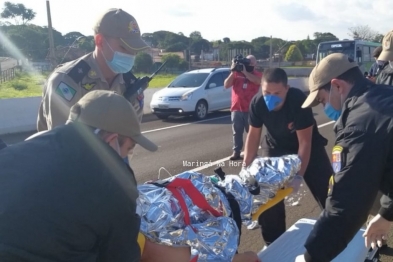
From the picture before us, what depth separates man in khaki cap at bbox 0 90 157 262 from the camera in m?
1.33

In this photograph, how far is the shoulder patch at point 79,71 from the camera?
2725 millimetres

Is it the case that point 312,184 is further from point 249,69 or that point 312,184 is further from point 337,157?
point 249,69

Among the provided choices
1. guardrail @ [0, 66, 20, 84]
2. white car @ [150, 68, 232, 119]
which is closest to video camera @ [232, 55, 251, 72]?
white car @ [150, 68, 232, 119]

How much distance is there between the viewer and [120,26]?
9.04ft

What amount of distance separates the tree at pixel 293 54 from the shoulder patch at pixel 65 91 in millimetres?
40332

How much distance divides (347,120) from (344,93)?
22 centimetres

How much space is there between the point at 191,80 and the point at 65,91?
11107 mm

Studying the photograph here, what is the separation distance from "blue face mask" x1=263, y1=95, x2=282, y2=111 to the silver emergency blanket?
1062 mm

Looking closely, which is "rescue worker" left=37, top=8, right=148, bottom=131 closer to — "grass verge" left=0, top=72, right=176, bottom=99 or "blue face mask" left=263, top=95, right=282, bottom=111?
"blue face mask" left=263, top=95, right=282, bottom=111

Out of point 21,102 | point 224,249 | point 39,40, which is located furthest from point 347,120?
point 39,40

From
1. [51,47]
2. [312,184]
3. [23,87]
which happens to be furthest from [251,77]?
[23,87]

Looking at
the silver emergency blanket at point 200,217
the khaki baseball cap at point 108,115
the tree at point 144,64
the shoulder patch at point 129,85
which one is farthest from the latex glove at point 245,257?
the tree at point 144,64

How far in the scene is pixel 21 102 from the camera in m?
12.0

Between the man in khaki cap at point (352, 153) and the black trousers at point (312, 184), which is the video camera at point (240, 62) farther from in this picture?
the man in khaki cap at point (352, 153)
